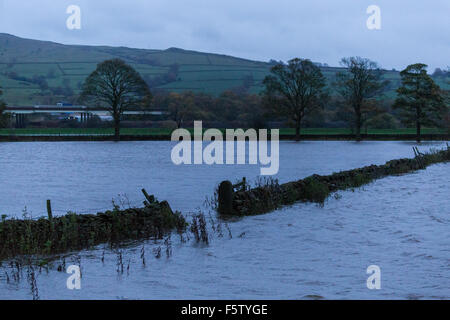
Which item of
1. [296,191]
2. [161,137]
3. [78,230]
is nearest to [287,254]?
[78,230]

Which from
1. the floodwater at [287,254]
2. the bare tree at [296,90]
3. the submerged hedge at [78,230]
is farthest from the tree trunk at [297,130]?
the submerged hedge at [78,230]

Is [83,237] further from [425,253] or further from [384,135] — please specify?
[384,135]

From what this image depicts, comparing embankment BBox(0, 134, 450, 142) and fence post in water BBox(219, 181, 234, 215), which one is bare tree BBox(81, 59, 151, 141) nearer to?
embankment BBox(0, 134, 450, 142)

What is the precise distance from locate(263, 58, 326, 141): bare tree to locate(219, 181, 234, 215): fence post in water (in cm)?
8236

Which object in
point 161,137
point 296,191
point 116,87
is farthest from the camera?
point 161,137

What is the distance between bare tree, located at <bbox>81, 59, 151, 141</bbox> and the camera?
102688mm

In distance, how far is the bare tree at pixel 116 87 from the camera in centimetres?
10269

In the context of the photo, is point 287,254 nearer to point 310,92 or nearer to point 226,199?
point 226,199

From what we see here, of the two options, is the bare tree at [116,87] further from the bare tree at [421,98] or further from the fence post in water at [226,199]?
the fence post in water at [226,199]

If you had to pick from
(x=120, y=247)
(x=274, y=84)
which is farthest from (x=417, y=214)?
(x=274, y=84)

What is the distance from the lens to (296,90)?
107375mm

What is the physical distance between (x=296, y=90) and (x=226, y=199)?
86.3 metres

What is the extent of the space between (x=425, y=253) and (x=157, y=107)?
5626 inches

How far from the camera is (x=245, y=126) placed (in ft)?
417
